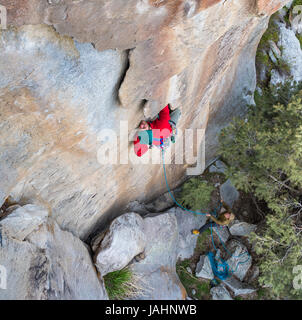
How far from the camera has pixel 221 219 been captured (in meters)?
9.62

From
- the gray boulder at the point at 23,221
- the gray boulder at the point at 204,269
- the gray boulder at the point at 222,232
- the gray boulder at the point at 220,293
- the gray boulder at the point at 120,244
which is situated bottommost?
the gray boulder at the point at 220,293

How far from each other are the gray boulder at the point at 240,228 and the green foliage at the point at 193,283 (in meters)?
1.94

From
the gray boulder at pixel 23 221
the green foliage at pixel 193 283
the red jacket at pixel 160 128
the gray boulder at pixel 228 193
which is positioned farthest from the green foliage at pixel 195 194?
the gray boulder at pixel 23 221

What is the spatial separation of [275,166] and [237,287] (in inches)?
177

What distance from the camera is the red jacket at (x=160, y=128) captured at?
6602 mm

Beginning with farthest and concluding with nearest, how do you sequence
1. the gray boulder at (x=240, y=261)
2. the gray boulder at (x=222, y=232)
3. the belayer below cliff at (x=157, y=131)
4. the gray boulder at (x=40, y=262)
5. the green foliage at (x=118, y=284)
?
the gray boulder at (x=222, y=232) → the gray boulder at (x=240, y=261) → the green foliage at (x=118, y=284) → the belayer below cliff at (x=157, y=131) → the gray boulder at (x=40, y=262)

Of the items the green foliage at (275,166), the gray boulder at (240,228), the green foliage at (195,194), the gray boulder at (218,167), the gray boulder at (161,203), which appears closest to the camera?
the green foliage at (275,166)

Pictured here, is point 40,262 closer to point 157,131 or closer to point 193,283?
point 157,131

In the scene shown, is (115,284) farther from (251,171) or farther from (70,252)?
(251,171)

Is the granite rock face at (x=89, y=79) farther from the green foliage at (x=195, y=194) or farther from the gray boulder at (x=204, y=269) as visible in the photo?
the gray boulder at (x=204, y=269)

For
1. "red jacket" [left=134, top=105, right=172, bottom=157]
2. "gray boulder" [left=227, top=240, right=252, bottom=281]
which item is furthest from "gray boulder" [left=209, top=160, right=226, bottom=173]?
"red jacket" [left=134, top=105, right=172, bottom=157]

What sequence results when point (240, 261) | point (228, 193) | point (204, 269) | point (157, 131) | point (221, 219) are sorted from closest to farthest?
point (157, 131) < point (221, 219) < point (204, 269) < point (240, 261) < point (228, 193)

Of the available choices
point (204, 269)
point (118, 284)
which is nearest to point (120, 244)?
point (118, 284)

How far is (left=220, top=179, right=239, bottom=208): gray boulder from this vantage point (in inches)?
433
